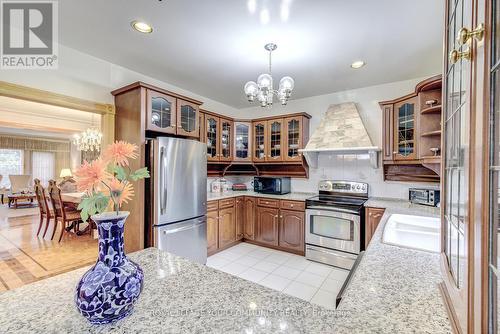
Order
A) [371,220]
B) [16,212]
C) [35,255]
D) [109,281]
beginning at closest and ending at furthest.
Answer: [109,281], [371,220], [35,255], [16,212]

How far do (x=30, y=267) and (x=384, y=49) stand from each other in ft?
17.1

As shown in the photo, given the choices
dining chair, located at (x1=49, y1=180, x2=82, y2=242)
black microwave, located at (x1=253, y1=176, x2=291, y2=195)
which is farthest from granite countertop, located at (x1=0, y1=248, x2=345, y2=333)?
dining chair, located at (x1=49, y1=180, x2=82, y2=242)

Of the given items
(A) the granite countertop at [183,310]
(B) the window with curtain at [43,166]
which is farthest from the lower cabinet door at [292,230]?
(B) the window with curtain at [43,166]

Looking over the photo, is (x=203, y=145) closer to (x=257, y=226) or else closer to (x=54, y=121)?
(x=257, y=226)

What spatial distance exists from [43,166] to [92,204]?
11.4 m

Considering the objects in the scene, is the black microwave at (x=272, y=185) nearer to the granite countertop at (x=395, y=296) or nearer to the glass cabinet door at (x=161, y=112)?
the glass cabinet door at (x=161, y=112)

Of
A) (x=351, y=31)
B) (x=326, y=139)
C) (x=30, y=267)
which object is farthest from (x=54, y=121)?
(x=351, y=31)

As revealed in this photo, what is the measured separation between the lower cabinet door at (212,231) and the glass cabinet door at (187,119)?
4.04ft

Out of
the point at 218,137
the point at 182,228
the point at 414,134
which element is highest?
the point at 218,137

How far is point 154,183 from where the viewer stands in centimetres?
263

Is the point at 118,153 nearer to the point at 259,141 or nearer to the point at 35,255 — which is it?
the point at 259,141

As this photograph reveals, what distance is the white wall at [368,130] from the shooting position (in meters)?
3.41

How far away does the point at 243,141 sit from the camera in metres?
4.45

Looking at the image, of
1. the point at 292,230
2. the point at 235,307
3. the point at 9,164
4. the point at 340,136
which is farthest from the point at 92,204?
the point at 9,164
